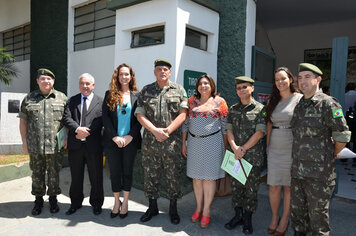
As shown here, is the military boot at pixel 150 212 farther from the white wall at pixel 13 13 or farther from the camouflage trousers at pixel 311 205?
the white wall at pixel 13 13

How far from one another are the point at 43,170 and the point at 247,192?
99.4 inches

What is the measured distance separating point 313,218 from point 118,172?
2.12 m

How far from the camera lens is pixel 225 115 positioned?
10.2 ft

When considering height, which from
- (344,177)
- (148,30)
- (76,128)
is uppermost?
(148,30)

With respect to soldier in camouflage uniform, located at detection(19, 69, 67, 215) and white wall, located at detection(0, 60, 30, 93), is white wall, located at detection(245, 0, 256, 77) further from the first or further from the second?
white wall, located at detection(0, 60, 30, 93)

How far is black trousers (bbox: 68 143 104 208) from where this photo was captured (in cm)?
344

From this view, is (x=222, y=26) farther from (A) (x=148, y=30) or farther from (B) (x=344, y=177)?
(B) (x=344, y=177)

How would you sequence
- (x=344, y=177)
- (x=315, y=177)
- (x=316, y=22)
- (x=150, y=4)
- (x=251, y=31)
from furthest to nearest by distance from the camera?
(x=316, y=22) < (x=344, y=177) < (x=251, y=31) < (x=150, y=4) < (x=315, y=177)

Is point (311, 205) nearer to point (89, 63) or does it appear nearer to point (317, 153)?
point (317, 153)

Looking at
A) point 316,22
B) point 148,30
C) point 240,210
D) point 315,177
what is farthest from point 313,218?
point 316,22

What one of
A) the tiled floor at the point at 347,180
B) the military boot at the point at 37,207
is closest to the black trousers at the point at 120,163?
the military boot at the point at 37,207

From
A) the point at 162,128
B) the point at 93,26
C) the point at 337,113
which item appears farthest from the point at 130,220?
the point at 93,26

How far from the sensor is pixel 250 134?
289 centimetres

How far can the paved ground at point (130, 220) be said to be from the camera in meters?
3.03
